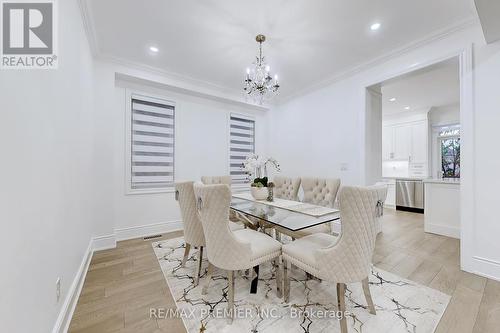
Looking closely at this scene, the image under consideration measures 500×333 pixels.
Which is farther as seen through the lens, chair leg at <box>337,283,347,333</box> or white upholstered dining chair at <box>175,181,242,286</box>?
white upholstered dining chair at <box>175,181,242,286</box>

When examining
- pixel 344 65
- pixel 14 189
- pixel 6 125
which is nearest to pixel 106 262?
pixel 14 189

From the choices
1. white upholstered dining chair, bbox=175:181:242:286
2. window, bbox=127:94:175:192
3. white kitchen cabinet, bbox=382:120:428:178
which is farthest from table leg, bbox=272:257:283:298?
white kitchen cabinet, bbox=382:120:428:178

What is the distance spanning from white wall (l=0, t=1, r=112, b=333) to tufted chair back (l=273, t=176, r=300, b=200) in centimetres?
249

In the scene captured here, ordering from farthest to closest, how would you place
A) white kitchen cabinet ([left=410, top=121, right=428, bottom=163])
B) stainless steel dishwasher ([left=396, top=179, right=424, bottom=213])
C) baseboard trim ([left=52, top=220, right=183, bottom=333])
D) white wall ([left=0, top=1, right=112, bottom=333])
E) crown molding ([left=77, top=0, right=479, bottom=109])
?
1. white kitchen cabinet ([left=410, top=121, right=428, bottom=163])
2. stainless steel dishwasher ([left=396, top=179, right=424, bottom=213])
3. crown molding ([left=77, top=0, right=479, bottom=109])
4. baseboard trim ([left=52, top=220, right=183, bottom=333])
5. white wall ([left=0, top=1, right=112, bottom=333])

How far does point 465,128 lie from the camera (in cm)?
226

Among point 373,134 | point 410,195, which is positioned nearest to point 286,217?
point 373,134

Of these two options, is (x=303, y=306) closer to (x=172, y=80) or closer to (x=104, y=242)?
(x=104, y=242)

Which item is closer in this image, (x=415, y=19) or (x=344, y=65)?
(x=415, y=19)

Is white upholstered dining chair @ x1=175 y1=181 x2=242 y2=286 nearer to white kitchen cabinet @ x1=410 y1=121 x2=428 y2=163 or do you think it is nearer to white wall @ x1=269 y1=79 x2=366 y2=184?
white wall @ x1=269 y1=79 x2=366 y2=184

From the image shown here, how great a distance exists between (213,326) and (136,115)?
11.1 ft

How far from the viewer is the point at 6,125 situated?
2.61 ft

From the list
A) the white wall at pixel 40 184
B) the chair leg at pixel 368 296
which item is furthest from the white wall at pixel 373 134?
the white wall at pixel 40 184

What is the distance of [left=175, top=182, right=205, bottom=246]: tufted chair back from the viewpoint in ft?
6.60

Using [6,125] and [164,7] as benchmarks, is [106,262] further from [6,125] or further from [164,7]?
[164,7]
